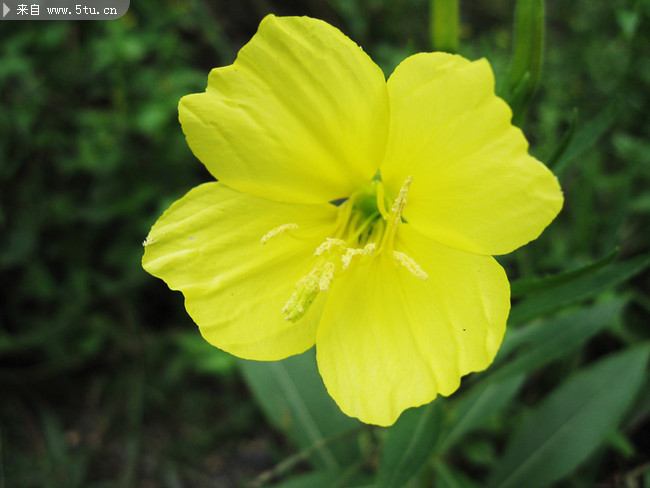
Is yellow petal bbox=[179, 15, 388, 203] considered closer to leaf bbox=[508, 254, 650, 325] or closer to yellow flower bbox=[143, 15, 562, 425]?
yellow flower bbox=[143, 15, 562, 425]

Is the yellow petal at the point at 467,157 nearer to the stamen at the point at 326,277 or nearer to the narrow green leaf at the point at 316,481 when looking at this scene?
the stamen at the point at 326,277

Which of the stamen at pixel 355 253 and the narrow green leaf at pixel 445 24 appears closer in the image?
the stamen at pixel 355 253

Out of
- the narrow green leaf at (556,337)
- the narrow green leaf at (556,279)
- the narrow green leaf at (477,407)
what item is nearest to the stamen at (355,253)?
the narrow green leaf at (556,279)

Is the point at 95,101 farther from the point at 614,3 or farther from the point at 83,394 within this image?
the point at 614,3

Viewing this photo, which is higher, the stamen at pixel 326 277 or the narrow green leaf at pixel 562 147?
the narrow green leaf at pixel 562 147

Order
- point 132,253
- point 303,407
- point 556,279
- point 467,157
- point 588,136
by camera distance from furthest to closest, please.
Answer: point 132,253, point 303,407, point 588,136, point 556,279, point 467,157

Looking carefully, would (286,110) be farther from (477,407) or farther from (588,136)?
(477,407)

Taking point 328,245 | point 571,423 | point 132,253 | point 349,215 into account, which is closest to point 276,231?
point 328,245
